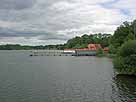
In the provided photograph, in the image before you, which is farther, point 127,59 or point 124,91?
point 127,59

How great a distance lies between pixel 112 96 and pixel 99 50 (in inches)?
5562

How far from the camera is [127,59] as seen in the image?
2409 inches

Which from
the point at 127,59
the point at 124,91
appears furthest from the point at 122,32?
the point at 124,91

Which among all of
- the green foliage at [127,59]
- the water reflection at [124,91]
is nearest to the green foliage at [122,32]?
the green foliage at [127,59]

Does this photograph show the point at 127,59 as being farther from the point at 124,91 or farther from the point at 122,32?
the point at 122,32

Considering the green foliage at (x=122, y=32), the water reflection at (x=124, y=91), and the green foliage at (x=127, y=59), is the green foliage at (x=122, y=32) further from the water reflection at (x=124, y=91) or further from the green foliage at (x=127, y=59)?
the water reflection at (x=124, y=91)

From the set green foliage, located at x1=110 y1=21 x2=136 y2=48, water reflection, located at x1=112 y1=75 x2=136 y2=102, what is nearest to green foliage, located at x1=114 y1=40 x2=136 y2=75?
water reflection, located at x1=112 y1=75 x2=136 y2=102

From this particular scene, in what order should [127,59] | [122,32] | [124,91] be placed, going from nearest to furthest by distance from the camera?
[124,91] < [127,59] < [122,32]

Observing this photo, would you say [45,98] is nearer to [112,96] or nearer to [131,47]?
[112,96]

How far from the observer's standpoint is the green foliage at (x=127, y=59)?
59.7 m

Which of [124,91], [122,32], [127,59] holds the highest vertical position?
[122,32]

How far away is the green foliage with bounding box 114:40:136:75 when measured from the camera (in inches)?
2351

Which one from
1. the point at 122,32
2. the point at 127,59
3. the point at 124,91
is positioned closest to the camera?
the point at 124,91

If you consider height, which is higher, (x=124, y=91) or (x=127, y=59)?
(x=127, y=59)
